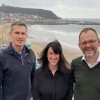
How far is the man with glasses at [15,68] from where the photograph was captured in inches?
172

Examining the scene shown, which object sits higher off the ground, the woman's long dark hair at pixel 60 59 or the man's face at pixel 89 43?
the man's face at pixel 89 43

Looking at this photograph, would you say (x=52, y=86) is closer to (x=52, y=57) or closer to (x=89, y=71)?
(x=52, y=57)

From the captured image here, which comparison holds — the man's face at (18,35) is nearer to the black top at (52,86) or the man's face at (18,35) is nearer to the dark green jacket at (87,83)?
the black top at (52,86)

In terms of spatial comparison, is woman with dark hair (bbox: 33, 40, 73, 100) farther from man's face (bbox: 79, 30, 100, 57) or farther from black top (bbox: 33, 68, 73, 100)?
man's face (bbox: 79, 30, 100, 57)

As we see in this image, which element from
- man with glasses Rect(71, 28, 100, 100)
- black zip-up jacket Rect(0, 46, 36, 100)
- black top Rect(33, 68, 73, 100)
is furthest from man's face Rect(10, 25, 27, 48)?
man with glasses Rect(71, 28, 100, 100)

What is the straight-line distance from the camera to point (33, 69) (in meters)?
4.73

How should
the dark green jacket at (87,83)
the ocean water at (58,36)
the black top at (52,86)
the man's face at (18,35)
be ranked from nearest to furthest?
1. the dark green jacket at (87,83)
2. the black top at (52,86)
3. the man's face at (18,35)
4. the ocean water at (58,36)

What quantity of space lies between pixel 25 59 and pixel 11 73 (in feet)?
1.09

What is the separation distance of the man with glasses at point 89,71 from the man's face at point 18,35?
0.88 m

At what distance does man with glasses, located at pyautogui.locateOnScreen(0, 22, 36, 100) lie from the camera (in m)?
4.37

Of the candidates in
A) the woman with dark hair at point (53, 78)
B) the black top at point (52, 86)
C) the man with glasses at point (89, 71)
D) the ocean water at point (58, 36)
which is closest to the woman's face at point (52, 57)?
the woman with dark hair at point (53, 78)

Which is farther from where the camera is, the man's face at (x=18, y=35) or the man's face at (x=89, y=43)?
the man's face at (x=18, y=35)

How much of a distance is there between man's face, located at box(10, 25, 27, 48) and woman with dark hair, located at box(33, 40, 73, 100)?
360 mm

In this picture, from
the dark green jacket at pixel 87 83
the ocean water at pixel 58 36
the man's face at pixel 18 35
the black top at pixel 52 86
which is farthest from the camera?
the ocean water at pixel 58 36
